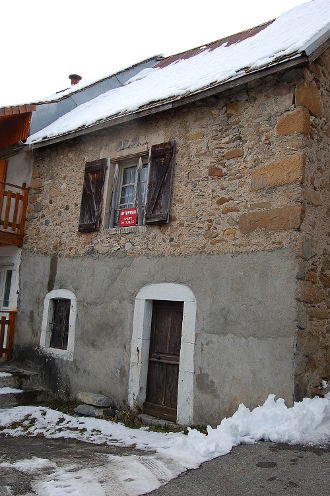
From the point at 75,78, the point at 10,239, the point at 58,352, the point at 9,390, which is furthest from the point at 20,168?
the point at 75,78

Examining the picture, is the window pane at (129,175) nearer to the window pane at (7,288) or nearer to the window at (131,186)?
the window at (131,186)

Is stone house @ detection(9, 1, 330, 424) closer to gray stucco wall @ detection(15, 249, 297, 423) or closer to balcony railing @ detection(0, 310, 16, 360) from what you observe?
gray stucco wall @ detection(15, 249, 297, 423)

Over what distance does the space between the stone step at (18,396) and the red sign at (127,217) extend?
10.5 feet

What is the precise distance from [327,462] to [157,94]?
17.7ft

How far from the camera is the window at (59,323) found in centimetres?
753

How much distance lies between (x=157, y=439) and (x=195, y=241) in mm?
2524

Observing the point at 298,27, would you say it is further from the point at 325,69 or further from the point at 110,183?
the point at 110,183

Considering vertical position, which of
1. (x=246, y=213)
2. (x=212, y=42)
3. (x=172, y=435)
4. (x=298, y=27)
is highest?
(x=212, y=42)

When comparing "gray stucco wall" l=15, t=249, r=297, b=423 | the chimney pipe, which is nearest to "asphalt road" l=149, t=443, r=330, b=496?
"gray stucco wall" l=15, t=249, r=297, b=423

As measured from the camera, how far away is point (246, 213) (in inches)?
223

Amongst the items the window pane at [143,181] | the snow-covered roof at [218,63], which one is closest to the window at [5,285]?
the snow-covered roof at [218,63]

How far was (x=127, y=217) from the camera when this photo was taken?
7086 millimetres

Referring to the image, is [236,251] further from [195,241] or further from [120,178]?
[120,178]

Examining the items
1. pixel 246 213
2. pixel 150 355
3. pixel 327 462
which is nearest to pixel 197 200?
pixel 246 213
